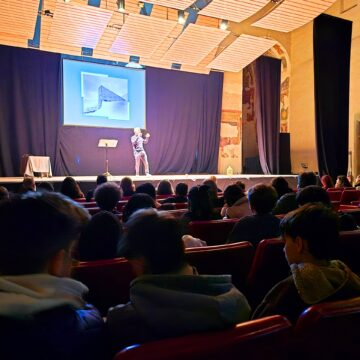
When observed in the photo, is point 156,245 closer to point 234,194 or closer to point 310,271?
point 310,271

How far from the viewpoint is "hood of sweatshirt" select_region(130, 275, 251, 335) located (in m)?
0.85

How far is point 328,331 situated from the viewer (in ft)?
3.03

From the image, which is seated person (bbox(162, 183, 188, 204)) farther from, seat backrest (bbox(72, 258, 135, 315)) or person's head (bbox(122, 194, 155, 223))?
seat backrest (bbox(72, 258, 135, 315))

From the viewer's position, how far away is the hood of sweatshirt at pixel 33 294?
2.55 feet

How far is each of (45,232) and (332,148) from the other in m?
7.33

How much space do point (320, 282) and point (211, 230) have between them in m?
1.54

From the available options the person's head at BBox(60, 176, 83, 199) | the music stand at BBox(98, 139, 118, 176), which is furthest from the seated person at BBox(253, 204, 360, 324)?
the music stand at BBox(98, 139, 118, 176)

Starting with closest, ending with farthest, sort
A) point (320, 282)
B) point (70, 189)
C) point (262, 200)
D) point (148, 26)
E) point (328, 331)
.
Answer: point (328, 331) → point (320, 282) → point (262, 200) → point (70, 189) → point (148, 26)

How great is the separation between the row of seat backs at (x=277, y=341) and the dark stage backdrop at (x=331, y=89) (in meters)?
6.74

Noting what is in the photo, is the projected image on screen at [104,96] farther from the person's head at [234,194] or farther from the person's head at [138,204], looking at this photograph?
the person's head at [138,204]

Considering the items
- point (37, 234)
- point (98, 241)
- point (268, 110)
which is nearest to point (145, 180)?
point (268, 110)

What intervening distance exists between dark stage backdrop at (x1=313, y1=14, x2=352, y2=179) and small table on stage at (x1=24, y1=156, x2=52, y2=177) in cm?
640

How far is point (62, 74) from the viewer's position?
10242 millimetres

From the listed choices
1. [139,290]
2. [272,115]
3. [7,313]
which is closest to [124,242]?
[139,290]
